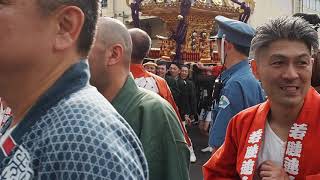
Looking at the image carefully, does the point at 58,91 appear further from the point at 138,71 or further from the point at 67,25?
the point at 138,71

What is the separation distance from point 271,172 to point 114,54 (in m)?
0.91

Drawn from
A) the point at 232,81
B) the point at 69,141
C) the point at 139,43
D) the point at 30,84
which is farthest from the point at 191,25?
the point at 69,141

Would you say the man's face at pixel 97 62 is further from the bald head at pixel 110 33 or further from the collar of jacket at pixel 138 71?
the collar of jacket at pixel 138 71

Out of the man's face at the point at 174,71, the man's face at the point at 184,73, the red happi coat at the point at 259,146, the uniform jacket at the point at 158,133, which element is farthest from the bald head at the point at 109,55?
the man's face at the point at 184,73

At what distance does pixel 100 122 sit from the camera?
1019 mm

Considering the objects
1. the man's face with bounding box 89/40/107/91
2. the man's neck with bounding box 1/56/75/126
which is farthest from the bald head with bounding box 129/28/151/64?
the man's neck with bounding box 1/56/75/126

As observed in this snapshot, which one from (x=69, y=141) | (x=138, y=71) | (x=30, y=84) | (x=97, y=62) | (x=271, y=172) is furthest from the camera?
(x=138, y=71)

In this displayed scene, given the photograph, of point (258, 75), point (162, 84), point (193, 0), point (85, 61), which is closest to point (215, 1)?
point (193, 0)

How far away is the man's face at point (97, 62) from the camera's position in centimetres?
221

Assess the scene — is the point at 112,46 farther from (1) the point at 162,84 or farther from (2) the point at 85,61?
(1) the point at 162,84

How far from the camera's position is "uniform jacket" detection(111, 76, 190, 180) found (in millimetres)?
2143

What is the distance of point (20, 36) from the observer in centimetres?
104

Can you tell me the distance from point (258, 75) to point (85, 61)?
1269mm

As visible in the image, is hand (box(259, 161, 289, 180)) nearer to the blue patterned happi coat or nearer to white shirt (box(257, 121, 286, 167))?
white shirt (box(257, 121, 286, 167))
